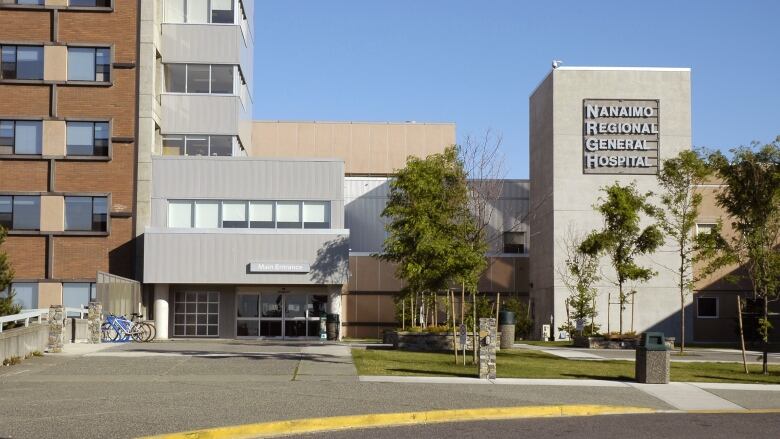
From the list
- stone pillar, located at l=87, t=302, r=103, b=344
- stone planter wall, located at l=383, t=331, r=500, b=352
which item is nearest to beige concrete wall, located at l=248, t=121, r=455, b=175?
stone pillar, located at l=87, t=302, r=103, b=344

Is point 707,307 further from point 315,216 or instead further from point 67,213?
point 67,213

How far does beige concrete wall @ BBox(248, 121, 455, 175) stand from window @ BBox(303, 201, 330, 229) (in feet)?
77.7

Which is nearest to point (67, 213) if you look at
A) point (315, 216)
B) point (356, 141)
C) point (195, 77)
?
point (195, 77)

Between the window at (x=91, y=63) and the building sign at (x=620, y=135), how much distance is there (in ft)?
83.5

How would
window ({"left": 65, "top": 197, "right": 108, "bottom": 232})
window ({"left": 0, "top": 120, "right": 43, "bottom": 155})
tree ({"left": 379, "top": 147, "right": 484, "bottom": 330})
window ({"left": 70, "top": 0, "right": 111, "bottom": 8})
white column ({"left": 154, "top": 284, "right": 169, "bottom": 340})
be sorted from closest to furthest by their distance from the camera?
tree ({"left": 379, "top": 147, "right": 484, "bottom": 330}) < window ({"left": 0, "top": 120, "right": 43, "bottom": 155}) < window ({"left": 65, "top": 197, "right": 108, "bottom": 232}) < window ({"left": 70, "top": 0, "right": 111, "bottom": 8}) < white column ({"left": 154, "top": 284, "right": 169, "bottom": 340})

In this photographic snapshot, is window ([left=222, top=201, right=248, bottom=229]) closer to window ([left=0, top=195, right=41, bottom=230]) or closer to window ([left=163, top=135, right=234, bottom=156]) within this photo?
window ([left=163, top=135, right=234, bottom=156])

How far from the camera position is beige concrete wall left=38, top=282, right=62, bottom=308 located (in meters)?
46.2

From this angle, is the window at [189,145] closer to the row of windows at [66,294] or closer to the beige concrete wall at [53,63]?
the beige concrete wall at [53,63]

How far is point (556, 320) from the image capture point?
187 ft

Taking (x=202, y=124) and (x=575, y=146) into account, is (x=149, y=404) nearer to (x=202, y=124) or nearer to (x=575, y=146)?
(x=202, y=124)

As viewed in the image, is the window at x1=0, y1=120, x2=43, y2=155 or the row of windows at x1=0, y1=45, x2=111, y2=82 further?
the row of windows at x1=0, y1=45, x2=111, y2=82

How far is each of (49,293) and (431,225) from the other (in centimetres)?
2055

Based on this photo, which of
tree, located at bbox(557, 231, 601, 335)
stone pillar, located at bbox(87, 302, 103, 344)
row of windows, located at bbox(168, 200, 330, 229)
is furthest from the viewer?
tree, located at bbox(557, 231, 601, 335)

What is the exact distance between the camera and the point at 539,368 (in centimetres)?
2598
